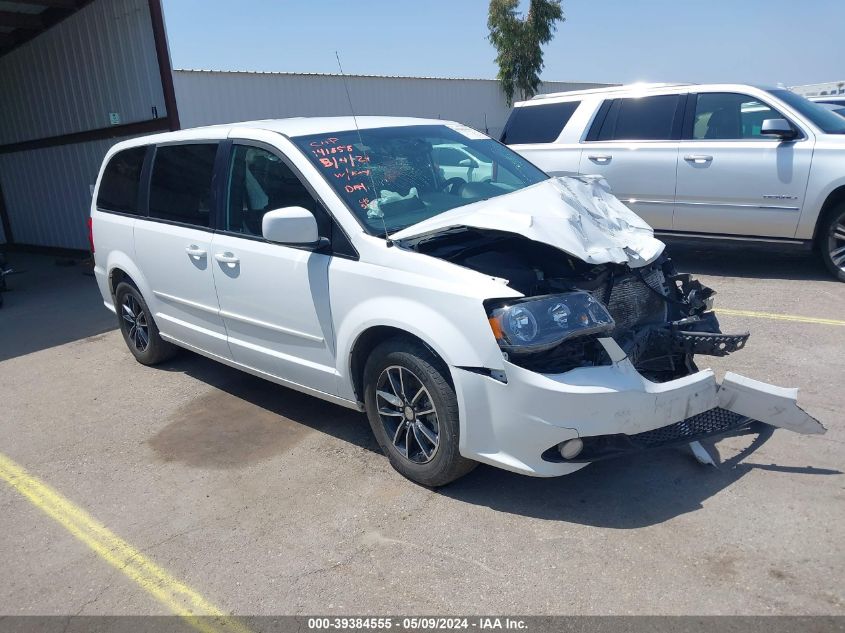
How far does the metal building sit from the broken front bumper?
954 cm

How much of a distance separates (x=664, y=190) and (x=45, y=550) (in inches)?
266

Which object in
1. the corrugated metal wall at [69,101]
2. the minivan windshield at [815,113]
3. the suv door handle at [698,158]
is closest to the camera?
the minivan windshield at [815,113]

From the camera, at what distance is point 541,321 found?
10.7 feet

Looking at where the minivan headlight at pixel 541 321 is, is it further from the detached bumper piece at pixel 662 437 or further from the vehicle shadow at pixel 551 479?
the vehicle shadow at pixel 551 479

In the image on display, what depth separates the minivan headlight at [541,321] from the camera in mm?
3213

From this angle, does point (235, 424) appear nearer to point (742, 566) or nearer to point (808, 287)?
point (742, 566)

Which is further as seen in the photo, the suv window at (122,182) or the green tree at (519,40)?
the green tree at (519,40)

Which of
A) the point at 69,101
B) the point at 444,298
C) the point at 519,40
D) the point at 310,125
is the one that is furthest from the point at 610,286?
the point at 519,40

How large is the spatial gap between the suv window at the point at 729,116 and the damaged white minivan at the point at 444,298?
346cm

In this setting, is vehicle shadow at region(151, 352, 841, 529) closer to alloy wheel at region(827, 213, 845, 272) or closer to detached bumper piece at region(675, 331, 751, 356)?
detached bumper piece at region(675, 331, 751, 356)

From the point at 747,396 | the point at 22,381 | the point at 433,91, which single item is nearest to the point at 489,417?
the point at 747,396

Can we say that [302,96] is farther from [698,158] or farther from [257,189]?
[257,189]

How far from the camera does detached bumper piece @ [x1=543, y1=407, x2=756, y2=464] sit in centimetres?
332

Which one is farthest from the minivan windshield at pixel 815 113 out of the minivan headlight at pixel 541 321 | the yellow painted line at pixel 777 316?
the minivan headlight at pixel 541 321
